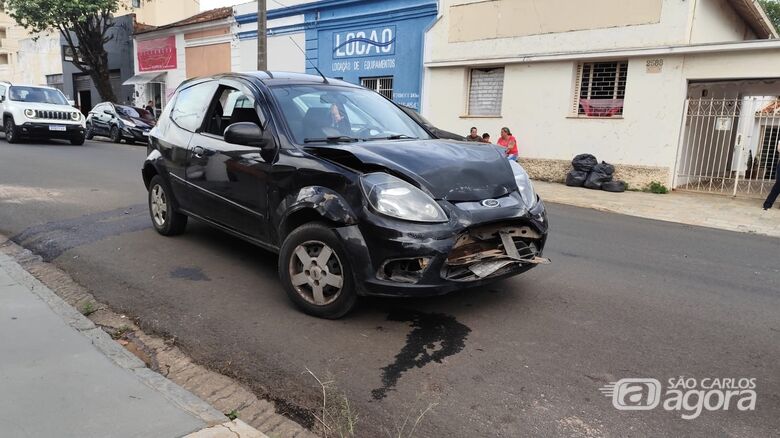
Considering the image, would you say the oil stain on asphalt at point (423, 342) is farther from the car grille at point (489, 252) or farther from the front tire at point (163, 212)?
the front tire at point (163, 212)

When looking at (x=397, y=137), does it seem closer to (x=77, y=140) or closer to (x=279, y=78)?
(x=279, y=78)

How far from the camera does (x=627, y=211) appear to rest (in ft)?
33.0

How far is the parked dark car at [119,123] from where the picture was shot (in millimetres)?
19219

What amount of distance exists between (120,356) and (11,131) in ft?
54.2

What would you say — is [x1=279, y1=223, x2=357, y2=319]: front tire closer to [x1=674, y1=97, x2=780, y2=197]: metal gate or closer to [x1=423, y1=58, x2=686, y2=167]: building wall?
[x1=674, y1=97, x2=780, y2=197]: metal gate

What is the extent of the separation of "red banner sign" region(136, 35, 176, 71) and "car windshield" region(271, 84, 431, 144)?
2343cm

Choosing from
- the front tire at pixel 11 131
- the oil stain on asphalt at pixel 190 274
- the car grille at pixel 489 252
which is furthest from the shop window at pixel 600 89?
the front tire at pixel 11 131

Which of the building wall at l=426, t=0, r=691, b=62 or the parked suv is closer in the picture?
the building wall at l=426, t=0, r=691, b=62

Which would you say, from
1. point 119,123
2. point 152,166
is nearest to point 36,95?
point 119,123

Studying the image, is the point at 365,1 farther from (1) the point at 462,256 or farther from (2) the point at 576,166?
(1) the point at 462,256

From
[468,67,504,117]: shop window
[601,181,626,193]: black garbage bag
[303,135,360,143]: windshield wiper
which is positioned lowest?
[601,181,626,193]: black garbage bag

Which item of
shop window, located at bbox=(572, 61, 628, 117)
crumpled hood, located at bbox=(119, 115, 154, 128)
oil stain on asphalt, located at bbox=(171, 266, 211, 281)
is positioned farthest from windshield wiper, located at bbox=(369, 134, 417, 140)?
crumpled hood, located at bbox=(119, 115, 154, 128)

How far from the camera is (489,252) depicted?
3842 millimetres

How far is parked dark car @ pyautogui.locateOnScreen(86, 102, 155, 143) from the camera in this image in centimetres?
1922
